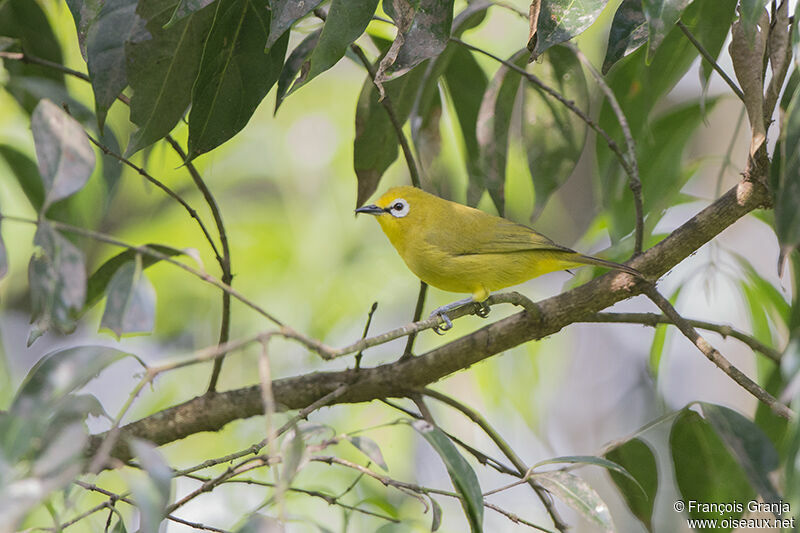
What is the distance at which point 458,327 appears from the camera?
429 cm

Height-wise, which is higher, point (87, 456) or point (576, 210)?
point (576, 210)

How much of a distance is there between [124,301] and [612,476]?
1.47 meters

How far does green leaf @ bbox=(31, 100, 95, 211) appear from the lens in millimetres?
1364

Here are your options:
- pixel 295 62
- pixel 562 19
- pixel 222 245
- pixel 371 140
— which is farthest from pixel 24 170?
pixel 562 19

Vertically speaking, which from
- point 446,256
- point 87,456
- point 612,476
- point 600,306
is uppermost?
point 446,256

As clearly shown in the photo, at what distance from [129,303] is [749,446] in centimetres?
151

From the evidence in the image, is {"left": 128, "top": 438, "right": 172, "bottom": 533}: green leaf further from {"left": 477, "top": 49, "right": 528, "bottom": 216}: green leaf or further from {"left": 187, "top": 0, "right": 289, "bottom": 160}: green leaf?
{"left": 477, "top": 49, "right": 528, "bottom": 216}: green leaf

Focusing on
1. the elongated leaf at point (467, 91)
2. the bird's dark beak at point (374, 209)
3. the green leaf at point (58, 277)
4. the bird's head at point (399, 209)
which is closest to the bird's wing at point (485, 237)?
the bird's head at point (399, 209)

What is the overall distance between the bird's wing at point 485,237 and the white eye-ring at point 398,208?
227 millimetres

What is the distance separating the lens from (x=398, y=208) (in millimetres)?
3719

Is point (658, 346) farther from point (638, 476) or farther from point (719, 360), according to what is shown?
point (719, 360)

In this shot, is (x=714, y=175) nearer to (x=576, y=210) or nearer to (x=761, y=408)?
(x=576, y=210)

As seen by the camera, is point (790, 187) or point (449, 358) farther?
point (449, 358)

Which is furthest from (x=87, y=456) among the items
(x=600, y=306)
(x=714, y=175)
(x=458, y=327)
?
(x=714, y=175)
